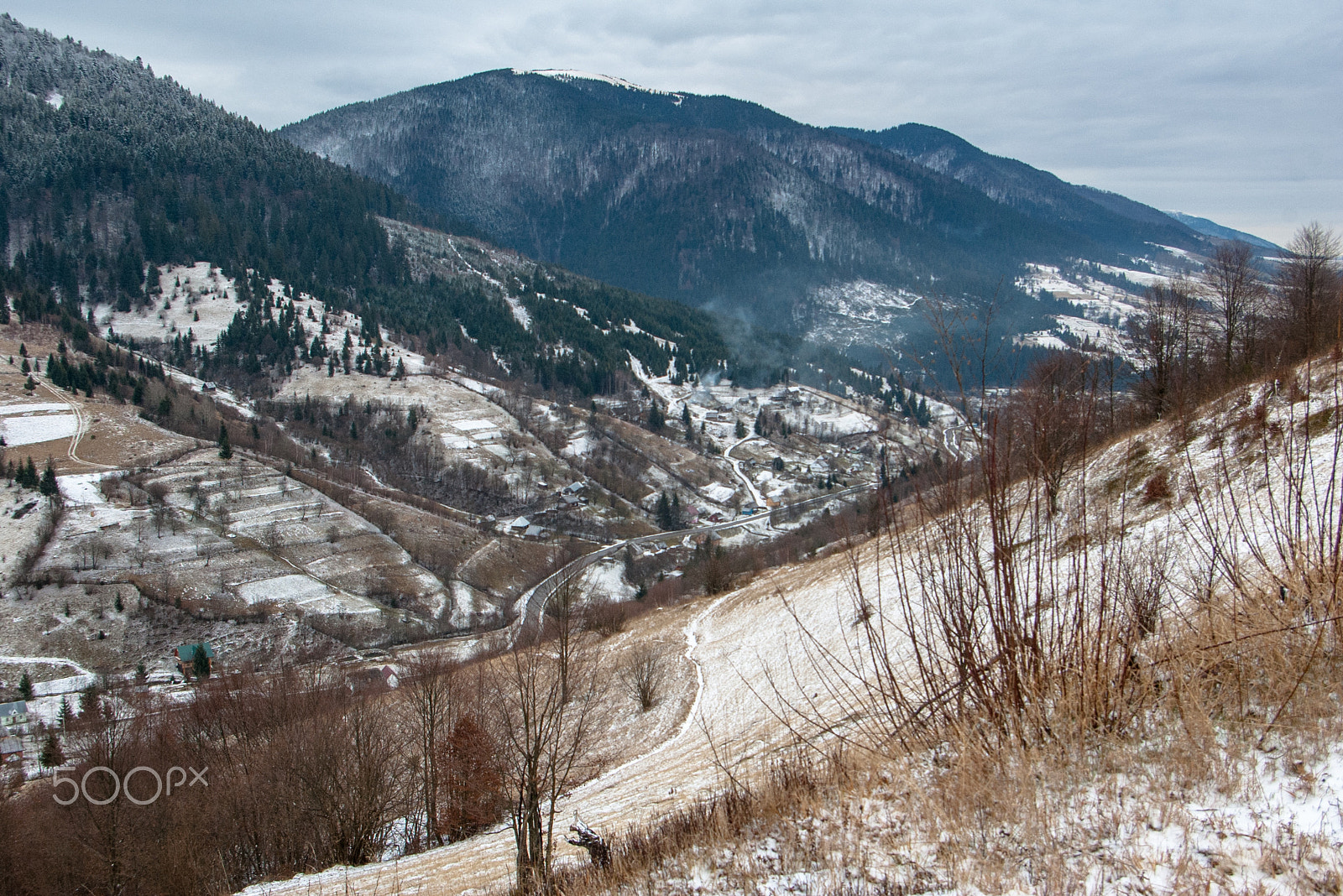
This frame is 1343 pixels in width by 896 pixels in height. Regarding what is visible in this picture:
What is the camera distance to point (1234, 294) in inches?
1030

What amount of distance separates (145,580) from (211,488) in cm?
1992

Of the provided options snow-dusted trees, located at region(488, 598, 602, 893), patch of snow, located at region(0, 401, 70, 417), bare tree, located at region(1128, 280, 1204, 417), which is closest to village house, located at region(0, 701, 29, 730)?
snow-dusted trees, located at region(488, 598, 602, 893)

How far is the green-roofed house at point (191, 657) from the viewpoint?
5719cm

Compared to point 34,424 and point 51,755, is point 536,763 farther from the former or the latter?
point 34,424

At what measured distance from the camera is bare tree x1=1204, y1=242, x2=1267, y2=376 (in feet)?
86.0

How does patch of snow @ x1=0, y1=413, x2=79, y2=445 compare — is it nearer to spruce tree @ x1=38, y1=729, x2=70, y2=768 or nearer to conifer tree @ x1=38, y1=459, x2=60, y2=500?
conifer tree @ x1=38, y1=459, x2=60, y2=500

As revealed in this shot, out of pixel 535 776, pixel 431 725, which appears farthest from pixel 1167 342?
pixel 431 725

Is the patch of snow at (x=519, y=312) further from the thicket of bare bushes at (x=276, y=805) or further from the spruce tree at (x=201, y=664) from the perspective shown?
the thicket of bare bushes at (x=276, y=805)

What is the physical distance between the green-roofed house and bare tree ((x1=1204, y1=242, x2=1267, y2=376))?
229 ft

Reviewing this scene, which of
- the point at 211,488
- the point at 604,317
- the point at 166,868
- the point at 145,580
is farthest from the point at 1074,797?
the point at 604,317

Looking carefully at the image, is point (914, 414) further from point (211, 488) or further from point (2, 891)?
point (211, 488)

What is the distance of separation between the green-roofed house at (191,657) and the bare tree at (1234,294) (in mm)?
69840

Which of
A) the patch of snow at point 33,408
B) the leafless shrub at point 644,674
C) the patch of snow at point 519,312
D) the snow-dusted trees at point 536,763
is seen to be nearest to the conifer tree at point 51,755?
the snow-dusted trees at point 536,763

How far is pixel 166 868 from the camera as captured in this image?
18.3 m
